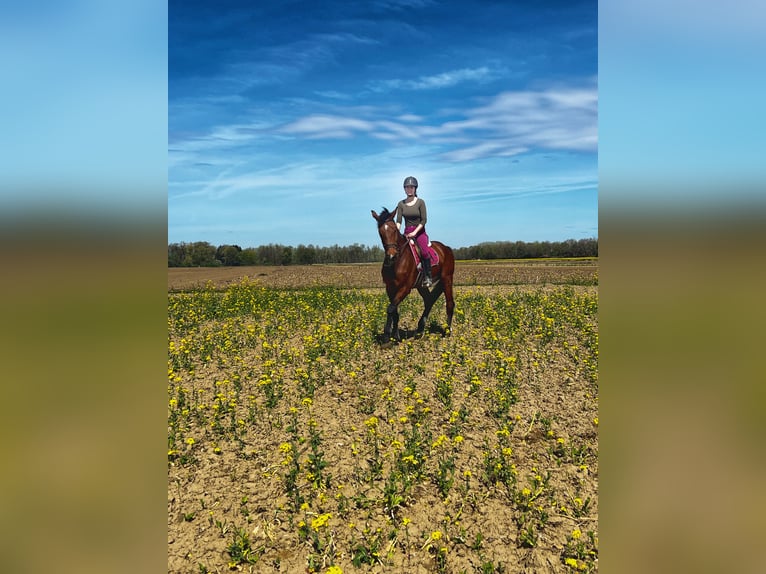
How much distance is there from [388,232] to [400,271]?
1104 millimetres

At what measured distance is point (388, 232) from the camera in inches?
368

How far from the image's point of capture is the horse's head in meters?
9.32

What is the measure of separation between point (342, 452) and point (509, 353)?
206 inches

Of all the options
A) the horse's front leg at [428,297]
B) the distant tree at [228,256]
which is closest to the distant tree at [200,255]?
the distant tree at [228,256]

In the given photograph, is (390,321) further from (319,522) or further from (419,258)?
(319,522)

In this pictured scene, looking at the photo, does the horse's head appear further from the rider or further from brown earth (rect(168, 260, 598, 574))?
brown earth (rect(168, 260, 598, 574))

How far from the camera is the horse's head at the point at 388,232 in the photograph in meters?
9.32

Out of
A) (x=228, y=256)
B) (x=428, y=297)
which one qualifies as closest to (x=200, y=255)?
(x=228, y=256)

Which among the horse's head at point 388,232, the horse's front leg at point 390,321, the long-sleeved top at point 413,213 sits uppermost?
the long-sleeved top at point 413,213

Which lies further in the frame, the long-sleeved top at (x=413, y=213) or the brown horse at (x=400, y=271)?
the long-sleeved top at (x=413, y=213)

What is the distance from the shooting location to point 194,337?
1165 cm

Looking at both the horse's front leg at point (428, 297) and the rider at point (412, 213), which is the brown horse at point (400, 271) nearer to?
the horse's front leg at point (428, 297)
